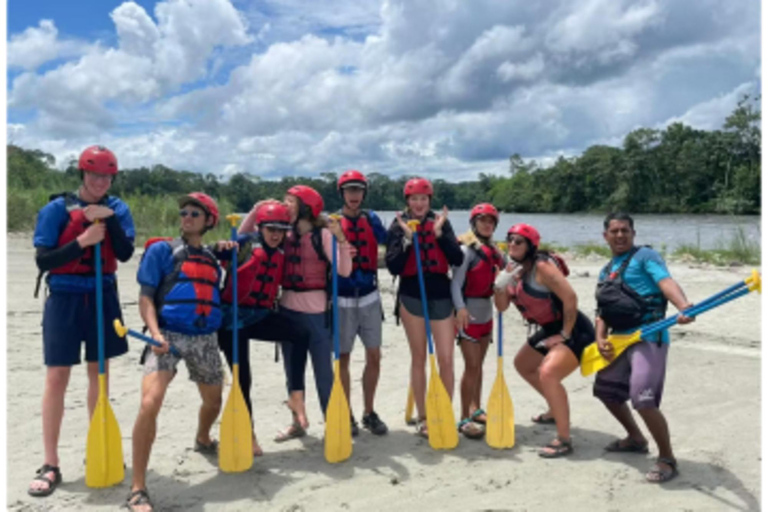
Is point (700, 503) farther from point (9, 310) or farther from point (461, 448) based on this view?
point (9, 310)

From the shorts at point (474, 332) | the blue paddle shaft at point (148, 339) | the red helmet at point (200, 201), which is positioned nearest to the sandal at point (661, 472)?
the shorts at point (474, 332)

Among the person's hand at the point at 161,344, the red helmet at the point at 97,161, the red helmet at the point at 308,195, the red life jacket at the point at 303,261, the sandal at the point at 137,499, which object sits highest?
the red helmet at the point at 97,161

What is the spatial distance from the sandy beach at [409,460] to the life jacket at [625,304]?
99cm

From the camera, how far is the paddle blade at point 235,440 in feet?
14.3

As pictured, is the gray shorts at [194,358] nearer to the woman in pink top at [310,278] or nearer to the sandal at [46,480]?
the woman in pink top at [310,278]

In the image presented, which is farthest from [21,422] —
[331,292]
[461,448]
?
[461,448]

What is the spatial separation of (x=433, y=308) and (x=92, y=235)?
2426mm

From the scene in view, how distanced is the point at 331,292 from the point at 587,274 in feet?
39.6

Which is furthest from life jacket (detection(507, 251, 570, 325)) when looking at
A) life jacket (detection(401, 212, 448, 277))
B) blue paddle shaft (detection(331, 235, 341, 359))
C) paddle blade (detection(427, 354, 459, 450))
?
blue paddle shaft (detection(331, 235, 341, 359))

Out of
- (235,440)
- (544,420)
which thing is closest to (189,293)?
(235,440)

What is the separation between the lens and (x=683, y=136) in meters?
71.8

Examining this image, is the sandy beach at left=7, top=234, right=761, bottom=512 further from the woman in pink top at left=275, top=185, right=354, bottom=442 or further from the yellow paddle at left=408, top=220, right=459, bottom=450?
the woman in pink top at left=275, top=185, right=354, bottom=442

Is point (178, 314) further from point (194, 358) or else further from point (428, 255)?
point (428, 255)

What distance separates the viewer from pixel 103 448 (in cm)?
400
